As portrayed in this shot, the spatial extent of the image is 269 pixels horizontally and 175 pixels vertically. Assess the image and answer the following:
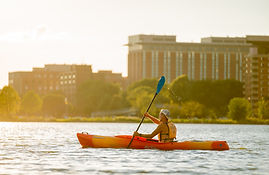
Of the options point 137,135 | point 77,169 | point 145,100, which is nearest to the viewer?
point 77,169

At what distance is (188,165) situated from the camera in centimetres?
2711

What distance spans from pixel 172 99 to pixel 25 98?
149 feet

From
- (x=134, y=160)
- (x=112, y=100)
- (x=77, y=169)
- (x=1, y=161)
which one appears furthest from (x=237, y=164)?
(x=112, y=100)

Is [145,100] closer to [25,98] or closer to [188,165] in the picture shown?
[25,98]

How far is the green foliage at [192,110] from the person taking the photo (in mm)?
138625

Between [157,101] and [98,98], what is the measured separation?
1731 inches

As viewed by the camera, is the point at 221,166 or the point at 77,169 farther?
the point at 221,166

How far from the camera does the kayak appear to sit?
32.8 m

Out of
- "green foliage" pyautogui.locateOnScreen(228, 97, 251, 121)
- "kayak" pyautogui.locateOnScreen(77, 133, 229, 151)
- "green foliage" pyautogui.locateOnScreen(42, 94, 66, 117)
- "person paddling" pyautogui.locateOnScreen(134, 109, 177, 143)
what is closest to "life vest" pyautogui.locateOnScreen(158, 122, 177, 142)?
"person paddling" pyautogui.locateOnScreen(134, 109, 177, 143)

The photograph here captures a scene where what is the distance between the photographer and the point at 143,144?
33.3 meters

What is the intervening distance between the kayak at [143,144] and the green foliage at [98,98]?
137032mm

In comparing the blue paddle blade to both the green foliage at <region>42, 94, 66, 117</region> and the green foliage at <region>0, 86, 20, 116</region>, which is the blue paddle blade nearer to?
the green foliage at <region>0, 86, 20, 116</region>

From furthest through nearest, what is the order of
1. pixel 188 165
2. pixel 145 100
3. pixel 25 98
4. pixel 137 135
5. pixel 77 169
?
pixel 25 98 < pixel 145 100 < pixel 137 135 < pixel 188 165 < pixel 77 169

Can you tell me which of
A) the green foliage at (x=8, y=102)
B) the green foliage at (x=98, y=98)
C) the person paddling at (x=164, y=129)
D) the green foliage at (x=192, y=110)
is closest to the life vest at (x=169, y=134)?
the person paddling at (x=164, y=129)
